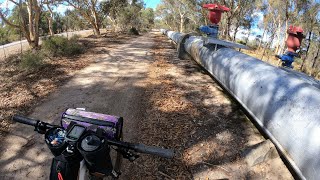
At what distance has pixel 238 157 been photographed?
3816 millimetres

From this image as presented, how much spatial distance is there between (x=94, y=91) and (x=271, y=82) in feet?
14.9

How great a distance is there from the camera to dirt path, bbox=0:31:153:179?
12.6ft

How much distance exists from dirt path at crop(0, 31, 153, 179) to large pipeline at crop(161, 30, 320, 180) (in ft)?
7.47

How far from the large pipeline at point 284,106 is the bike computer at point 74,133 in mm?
2522

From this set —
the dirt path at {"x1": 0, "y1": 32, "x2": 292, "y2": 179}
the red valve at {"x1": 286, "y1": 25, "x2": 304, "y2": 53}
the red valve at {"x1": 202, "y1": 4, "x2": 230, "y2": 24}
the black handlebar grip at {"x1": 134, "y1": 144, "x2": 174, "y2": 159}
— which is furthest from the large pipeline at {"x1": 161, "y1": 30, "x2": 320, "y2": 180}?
the red valve at {"x1": 202, "y1": 4, "x2": 230, "y2": 24}

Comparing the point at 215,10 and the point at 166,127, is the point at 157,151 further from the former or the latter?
the point at 215,10

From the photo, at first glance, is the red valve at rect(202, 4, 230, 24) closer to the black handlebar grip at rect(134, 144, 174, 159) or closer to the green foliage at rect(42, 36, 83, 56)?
the black handlebar grip at rect(134, 144, 174, 159)

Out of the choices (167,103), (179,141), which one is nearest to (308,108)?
(179,141)

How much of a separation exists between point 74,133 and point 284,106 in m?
2.86

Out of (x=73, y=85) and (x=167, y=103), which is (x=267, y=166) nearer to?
(x=167, y=103)

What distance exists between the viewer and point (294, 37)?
17.8 feet

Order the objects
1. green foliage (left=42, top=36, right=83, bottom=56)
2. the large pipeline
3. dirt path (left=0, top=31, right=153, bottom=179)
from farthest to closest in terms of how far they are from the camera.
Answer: green foliage (left=42, top=36, right=83, bottom=56) < dirt path (left=0, top=31, right=153, bottom=179) < the large pipeline

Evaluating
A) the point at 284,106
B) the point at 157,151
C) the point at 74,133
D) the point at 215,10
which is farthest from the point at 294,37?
the point at 74,133

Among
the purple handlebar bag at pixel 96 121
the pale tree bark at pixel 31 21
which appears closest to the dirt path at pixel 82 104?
the purple handlebar bag at pixel 96 121
